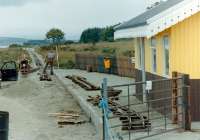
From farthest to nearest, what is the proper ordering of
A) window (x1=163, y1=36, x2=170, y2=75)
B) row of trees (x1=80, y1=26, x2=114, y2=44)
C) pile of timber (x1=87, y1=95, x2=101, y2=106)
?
row of trees (x1=80, y1=26, x2=114, y2=44) → pile of timber (x1=87, y1=95, x2=101, y2=106) → window (x1=163, y1=36, x2=170, y2=75)

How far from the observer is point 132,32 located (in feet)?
57.9

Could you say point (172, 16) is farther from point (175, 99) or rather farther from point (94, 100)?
point (94, 100)

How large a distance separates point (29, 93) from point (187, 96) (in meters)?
17.2

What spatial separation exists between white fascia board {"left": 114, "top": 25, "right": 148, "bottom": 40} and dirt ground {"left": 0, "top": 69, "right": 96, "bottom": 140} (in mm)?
3042

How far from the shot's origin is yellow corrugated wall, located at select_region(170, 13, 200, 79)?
51.7 feet

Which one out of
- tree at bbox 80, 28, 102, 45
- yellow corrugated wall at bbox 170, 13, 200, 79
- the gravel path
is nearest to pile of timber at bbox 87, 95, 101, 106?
the gravel path

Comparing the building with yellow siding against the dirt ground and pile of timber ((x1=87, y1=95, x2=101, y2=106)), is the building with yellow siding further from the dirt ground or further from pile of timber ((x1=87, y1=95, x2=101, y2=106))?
pile of timber ((x1=87, y1=95, x2=101, y2=106))

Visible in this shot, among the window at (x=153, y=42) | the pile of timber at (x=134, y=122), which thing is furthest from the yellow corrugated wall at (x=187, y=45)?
the window at (x=153, y=42)

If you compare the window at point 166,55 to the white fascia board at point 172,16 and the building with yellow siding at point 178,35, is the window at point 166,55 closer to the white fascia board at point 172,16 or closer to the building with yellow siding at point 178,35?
the building with yellow siding at point 178,35

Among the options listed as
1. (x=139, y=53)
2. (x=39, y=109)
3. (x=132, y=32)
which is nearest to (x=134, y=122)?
(x=132, y=32)

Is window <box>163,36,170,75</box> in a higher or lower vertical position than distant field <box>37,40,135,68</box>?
higher

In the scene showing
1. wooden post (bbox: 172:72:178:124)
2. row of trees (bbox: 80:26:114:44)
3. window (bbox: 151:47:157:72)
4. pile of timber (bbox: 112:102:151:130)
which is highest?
row of trees (bbox: 80:26:114:44)

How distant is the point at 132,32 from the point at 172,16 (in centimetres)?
265

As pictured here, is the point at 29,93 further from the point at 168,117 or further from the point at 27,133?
the point at 168,117
